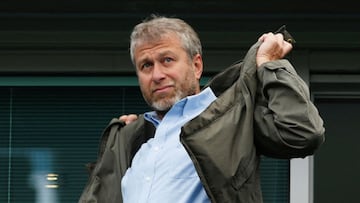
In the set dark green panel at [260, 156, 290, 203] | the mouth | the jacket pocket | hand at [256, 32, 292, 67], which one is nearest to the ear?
the mouth

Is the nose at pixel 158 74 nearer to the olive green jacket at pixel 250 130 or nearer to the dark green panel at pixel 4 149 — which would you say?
the olive green jacket at pixel 250 130

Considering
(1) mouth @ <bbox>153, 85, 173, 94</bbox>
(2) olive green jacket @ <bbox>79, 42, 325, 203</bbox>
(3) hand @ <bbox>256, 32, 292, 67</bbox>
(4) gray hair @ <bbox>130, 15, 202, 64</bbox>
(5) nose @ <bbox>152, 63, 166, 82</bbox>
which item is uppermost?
(4) gray hair @ <bbox>130, 15, 202, 64</bbox>

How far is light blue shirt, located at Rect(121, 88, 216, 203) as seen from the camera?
7.77 ft

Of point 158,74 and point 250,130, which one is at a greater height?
point 158,74

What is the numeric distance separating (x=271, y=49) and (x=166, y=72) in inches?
12.5

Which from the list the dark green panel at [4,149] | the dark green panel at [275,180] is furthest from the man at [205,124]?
the dark green panel at [4,149]

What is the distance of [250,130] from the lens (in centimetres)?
233

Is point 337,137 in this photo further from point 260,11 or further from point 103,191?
point 103,191

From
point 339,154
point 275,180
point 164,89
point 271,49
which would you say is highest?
point 271,49

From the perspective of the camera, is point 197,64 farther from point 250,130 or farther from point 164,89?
point 250,130

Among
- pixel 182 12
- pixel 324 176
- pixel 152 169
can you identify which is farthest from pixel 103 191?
pixel 324 176

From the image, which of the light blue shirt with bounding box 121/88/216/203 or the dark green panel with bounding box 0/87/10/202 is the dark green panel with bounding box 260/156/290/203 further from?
the light blue shirt with bounding box 121/88/216/203

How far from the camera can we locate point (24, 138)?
4.92 meters

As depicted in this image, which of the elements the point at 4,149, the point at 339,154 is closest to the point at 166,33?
the point at 4,149
